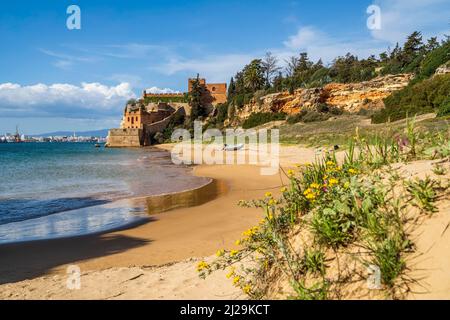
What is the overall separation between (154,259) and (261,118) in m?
42.2

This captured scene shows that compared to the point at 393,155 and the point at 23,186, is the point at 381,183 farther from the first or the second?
the point at 23,186

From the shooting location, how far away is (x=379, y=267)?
105 inches

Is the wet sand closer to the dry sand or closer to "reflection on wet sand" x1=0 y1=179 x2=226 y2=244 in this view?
the dry sand

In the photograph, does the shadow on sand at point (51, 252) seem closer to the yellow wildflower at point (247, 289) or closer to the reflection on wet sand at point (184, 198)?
the reflection on wet sand at point (184, 198)

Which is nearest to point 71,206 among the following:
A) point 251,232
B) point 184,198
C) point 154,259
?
point 184,198

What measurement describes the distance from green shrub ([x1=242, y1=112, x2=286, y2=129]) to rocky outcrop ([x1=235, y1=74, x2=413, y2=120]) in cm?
171

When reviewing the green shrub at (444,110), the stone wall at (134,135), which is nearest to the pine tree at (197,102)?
the stone wall at (134,135)

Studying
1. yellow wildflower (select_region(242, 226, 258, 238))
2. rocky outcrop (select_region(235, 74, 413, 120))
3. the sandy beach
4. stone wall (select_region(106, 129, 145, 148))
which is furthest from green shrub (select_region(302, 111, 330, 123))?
stone wall (select_region(106, 129, 145, 148))

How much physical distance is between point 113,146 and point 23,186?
55703 millimetres

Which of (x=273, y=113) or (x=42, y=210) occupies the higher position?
(x=273, y=113)

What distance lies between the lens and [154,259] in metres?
5.77

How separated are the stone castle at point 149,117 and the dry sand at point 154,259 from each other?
6127cm

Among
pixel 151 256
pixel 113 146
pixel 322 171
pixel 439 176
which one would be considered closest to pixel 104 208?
pixel 151 256

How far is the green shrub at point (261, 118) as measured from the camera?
45.1 meters
